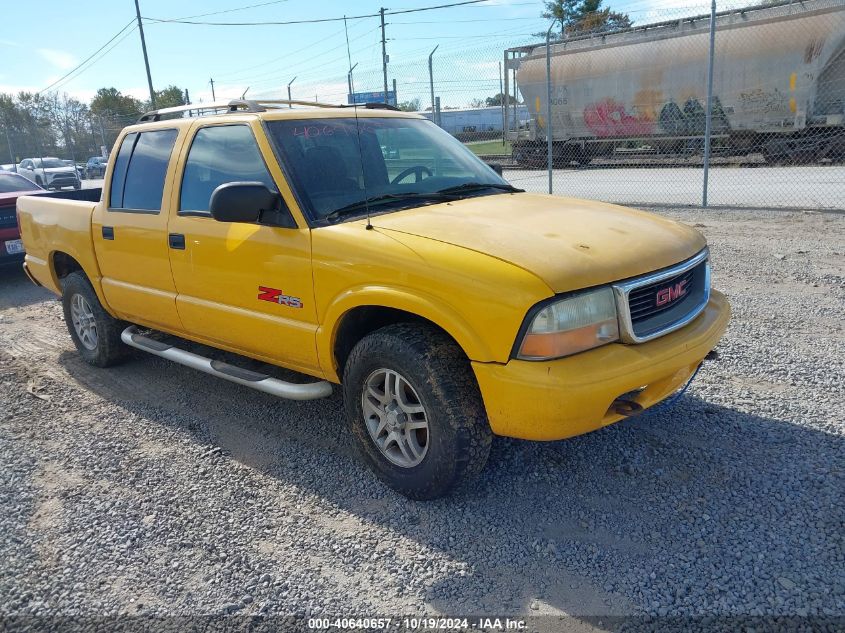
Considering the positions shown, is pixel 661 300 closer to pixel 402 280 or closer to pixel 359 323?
pixel 402 280

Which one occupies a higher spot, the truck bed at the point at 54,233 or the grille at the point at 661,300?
the truck bed at the point at 54,233

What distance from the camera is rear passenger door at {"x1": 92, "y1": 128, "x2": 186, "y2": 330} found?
4367mm

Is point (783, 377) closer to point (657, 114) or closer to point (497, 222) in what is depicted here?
point (497, 222)

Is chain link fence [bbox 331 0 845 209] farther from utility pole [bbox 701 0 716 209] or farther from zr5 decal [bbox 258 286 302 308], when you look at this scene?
zr5 decal [bbox 258 286 302 308]

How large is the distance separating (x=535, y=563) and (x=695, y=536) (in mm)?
716

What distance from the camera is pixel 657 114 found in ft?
63.8

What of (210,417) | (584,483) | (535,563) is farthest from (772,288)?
(210,417)

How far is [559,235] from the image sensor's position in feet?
10.2

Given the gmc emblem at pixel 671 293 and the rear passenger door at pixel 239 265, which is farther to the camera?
the rear passenger door at pixel 239 265

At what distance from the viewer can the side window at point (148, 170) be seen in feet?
14.6

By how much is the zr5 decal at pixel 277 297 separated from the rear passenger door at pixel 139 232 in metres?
0.94

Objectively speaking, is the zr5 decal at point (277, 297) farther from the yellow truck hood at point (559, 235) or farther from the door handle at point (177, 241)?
the door handle at point (177, 241)

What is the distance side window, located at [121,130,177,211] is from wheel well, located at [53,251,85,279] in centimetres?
129

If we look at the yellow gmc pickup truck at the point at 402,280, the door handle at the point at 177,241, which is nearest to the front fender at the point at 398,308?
the yellow gmc pickup truck at the point at 402,280
